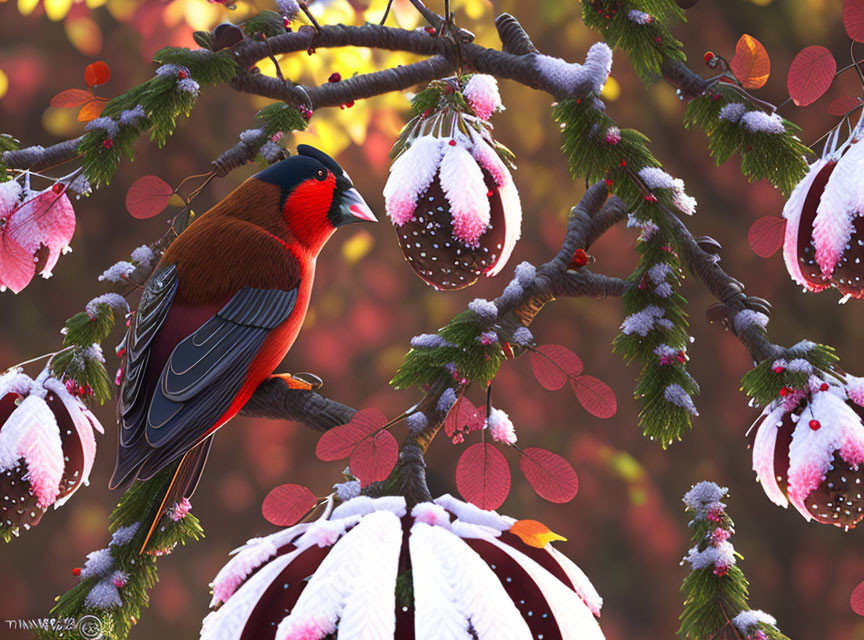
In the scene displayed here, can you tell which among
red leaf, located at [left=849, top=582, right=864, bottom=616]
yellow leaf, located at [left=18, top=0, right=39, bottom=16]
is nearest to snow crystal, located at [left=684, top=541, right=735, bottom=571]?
red leaf, located at [left=849, top=582, right=864, bottom=616]

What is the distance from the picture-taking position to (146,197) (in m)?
0.78

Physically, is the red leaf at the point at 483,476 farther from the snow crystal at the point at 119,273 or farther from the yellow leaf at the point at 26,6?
the yellow leaf at the point at 26,6

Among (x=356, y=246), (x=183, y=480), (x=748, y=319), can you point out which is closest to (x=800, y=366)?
(x=748, y=319)

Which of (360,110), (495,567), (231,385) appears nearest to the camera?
(495,567)

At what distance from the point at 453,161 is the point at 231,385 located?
9.9 inches

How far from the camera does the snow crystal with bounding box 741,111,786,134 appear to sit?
2.21 feet

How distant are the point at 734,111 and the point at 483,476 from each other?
1.33 ft

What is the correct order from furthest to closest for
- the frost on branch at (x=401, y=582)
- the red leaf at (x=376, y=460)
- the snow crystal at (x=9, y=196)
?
1. the snow crystal at (x=9, y=196)
2. the red leaf at (x=376, y=460)
3. the frost on branch at (x=401, y=582)

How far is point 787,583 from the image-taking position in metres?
2.01

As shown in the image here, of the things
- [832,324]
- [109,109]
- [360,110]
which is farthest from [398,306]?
[109,109]

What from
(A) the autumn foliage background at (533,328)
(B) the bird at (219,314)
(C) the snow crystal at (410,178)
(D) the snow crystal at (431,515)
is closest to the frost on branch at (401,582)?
(D) the snow crystal at (431,515)

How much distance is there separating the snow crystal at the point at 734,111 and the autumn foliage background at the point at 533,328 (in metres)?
1.28

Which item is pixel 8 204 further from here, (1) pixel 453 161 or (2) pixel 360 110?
(2) pixel 360 110

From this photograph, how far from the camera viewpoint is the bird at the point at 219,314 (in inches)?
23.0
